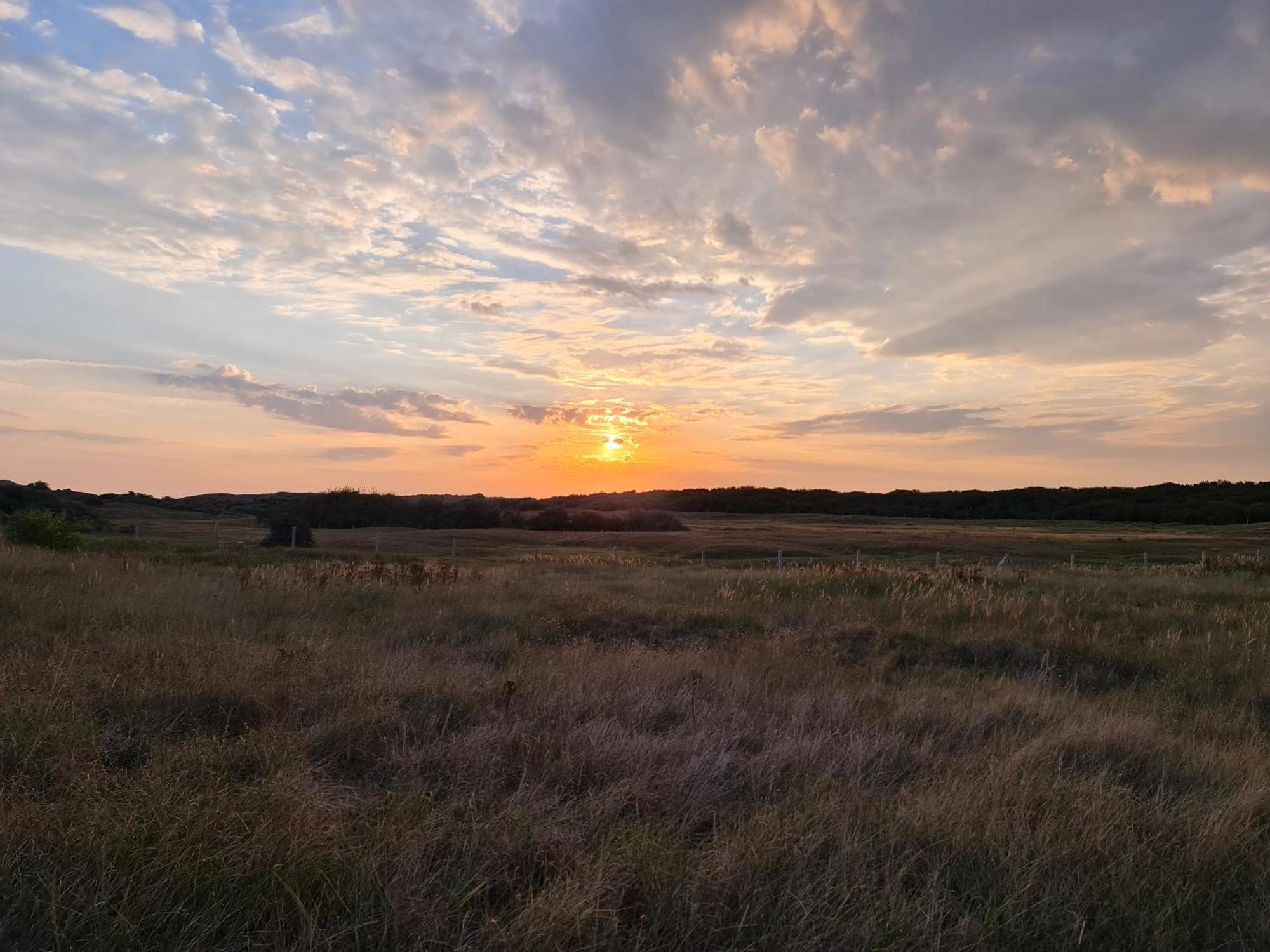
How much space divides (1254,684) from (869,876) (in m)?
8.20

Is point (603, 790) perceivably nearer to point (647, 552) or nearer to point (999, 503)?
point (647, 552)

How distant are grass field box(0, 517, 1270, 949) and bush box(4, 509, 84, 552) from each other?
18367mm

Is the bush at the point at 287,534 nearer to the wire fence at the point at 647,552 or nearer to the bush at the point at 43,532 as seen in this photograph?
the wire fence at the point at 647,552

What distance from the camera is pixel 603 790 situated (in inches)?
188

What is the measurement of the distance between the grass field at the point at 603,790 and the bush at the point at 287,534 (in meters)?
35.5

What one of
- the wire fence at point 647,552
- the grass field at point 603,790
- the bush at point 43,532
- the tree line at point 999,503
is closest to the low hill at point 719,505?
the tree line at point 999,503

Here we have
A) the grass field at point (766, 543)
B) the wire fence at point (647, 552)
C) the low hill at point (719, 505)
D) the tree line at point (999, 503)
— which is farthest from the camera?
the tree line at point (999, 503)

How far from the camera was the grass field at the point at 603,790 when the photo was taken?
3.22 m

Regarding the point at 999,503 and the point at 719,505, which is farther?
the point at 719,505

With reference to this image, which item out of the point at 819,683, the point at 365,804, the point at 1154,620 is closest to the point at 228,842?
the point at 365,804

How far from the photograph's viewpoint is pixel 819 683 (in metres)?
8.25

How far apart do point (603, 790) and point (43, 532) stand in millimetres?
28373

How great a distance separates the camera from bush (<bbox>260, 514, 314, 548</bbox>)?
44.4 metres

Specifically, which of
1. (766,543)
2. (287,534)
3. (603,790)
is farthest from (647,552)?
(603,790)
